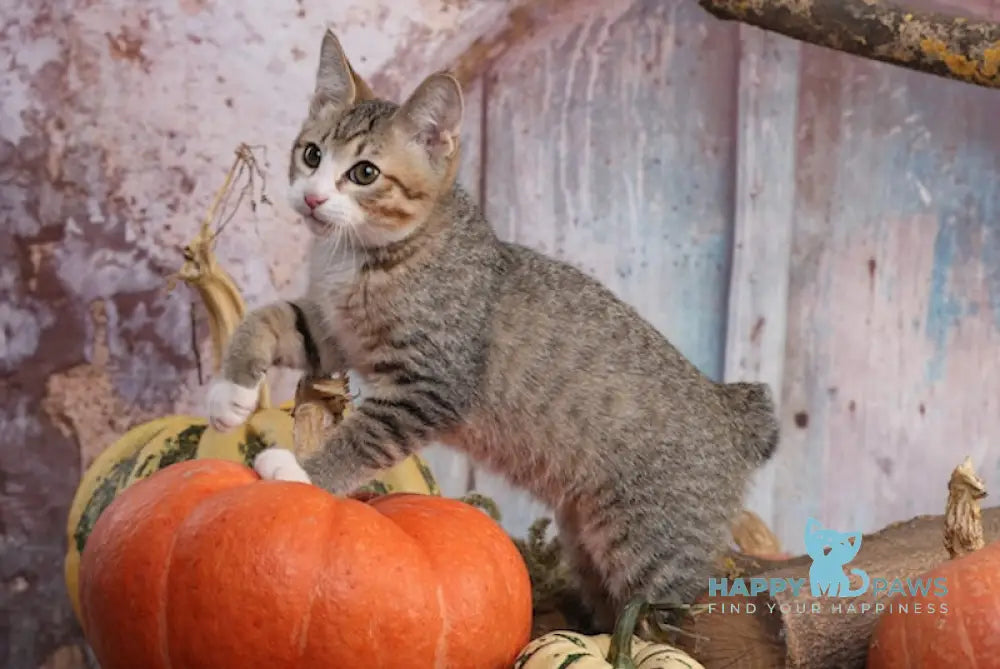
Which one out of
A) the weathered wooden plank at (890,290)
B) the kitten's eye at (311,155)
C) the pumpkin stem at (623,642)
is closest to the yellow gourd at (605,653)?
the pumpkin stem at (623,642)

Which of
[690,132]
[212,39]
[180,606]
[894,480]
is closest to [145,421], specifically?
[212,39]

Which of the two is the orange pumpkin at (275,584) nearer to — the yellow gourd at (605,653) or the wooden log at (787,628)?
A: the yellow gourd at (605,653)

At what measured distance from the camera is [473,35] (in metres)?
2.12

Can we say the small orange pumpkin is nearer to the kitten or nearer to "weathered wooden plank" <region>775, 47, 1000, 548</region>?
the kitten

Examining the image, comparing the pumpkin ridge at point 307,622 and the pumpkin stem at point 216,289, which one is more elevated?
the pumpkin stem at point 216,289

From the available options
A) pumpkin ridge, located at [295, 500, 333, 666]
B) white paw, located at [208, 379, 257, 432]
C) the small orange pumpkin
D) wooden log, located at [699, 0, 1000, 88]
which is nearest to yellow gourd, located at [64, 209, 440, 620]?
white paw, located at [208, 379, 257, 432]

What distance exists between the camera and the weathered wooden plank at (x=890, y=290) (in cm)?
215

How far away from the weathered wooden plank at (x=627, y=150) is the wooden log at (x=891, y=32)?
22 cm

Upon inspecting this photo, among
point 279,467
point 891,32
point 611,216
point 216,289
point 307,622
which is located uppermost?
point 891,32

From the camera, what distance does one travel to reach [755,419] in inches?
67.3

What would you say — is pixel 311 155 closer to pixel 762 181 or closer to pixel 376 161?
pixel 376 161

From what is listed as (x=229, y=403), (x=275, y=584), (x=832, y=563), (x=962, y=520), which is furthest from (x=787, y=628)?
(x=229, y=403)

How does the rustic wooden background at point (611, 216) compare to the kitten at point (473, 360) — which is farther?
the rustic wooden background at point (611, 216)

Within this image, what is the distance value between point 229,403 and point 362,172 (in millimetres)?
389
